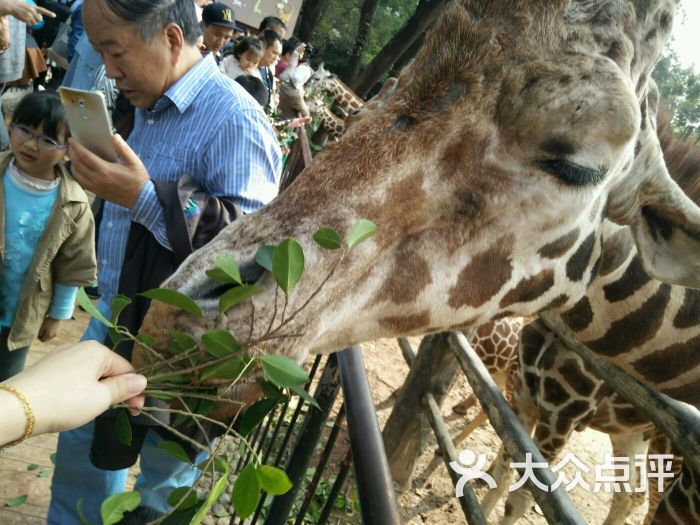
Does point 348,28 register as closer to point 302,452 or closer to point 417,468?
point 417,468

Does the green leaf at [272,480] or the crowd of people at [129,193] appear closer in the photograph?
the green leaf at [272,480]

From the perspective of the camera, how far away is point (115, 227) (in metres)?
2.36

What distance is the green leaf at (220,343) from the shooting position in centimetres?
122

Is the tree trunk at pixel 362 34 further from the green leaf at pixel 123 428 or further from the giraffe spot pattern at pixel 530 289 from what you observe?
the green leaf at pixel 123 428

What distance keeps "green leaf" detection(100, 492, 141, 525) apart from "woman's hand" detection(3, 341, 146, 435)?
0.53 ft

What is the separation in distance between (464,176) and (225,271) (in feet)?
2.73

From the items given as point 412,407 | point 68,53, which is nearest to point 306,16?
point 68,53

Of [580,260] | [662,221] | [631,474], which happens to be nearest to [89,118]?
[580,260]

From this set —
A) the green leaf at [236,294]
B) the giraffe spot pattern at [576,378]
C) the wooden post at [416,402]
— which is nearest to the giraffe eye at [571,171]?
the green leaf at [236,294]

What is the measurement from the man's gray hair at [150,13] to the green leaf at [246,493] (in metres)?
1.80

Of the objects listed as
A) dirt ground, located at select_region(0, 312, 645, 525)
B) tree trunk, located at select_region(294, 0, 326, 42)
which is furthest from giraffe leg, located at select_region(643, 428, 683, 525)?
tree trunk, located at select_region(294, 0, 326, 42)

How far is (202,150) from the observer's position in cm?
217

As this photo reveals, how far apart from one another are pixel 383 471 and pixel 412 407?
295 cm

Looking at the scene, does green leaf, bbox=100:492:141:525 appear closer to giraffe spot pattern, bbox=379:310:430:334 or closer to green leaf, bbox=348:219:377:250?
green leaf, bbox=348:219:377:250
